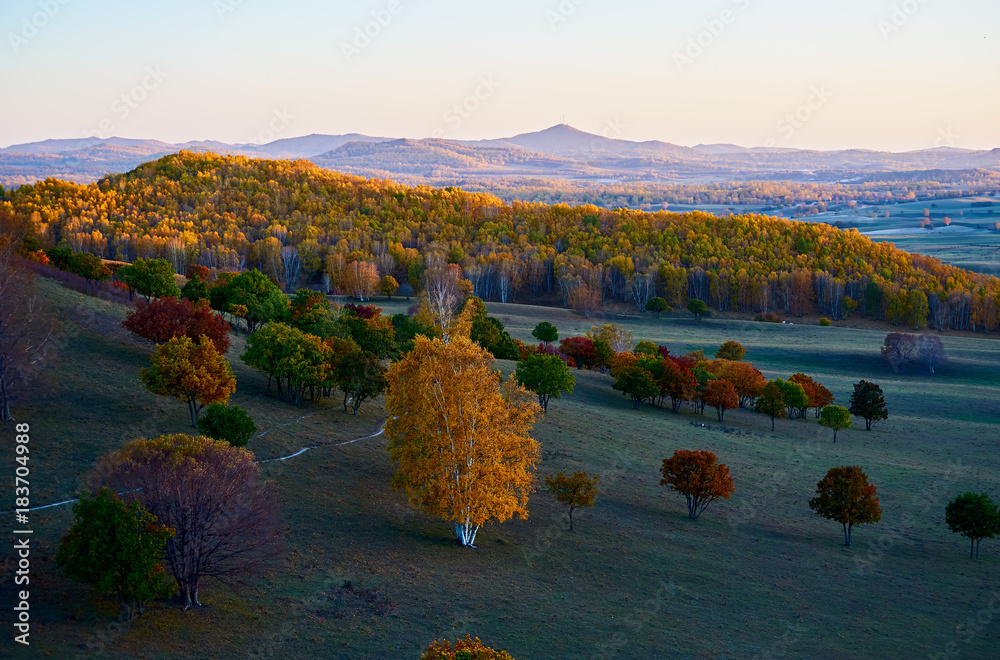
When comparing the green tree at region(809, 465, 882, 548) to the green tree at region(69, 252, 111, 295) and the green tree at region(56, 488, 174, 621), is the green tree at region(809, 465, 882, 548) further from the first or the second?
the green tree at region(69, 252, 111, 295)

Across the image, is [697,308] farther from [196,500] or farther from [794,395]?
[196,500]

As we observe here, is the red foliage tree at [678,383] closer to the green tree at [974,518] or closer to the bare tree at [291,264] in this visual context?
the green tree at [974,518]

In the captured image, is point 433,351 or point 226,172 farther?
point 226,172

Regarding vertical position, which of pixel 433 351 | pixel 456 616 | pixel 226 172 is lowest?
pixel 456 616

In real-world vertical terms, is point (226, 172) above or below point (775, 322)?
above

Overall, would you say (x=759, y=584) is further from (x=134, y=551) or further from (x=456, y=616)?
(x=134, y=551)

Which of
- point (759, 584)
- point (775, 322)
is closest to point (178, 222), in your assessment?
point (775, 322)

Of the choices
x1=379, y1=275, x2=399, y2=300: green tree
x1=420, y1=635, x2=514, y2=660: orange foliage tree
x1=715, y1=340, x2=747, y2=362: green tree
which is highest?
x1=420, y1=635, x2=514, y2=660: orange foliage tree

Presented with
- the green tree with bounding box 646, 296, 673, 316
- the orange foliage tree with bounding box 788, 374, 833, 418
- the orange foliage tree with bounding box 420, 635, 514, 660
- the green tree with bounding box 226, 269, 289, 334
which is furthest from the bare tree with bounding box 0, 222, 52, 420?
the green tree with bounding box 646, 296, 673, 316
